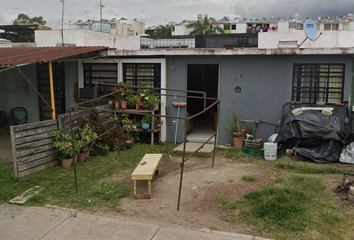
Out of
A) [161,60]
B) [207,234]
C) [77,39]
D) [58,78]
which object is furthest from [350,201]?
[77,39]

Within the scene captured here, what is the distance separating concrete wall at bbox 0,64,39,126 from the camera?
11.7 meters

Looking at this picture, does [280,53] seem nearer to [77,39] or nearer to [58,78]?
[58,78]

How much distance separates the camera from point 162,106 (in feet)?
34.7

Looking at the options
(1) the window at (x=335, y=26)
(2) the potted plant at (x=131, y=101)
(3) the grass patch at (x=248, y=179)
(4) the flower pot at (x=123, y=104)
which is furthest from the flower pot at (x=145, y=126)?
(1) the window at (x=335, y=26)

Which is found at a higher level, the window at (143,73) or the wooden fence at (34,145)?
the window at (143,73)

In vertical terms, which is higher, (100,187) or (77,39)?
(77,39)

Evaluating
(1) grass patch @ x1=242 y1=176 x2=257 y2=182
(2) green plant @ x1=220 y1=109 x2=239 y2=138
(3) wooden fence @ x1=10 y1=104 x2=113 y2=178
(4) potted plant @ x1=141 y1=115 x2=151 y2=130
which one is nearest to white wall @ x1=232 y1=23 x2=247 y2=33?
(2) green plant @ x1=220 y1=109 x2=239 y2=138

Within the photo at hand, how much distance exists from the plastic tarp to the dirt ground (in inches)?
39.5

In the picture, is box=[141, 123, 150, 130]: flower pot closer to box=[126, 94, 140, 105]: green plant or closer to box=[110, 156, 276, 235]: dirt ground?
box=[126, 94, 140, 105]: green plant

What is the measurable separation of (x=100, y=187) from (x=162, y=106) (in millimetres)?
4650

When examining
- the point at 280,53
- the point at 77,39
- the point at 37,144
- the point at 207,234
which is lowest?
the point at 207,234

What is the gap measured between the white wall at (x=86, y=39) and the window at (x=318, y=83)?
14.7 metres

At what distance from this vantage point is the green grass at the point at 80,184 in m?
5.86

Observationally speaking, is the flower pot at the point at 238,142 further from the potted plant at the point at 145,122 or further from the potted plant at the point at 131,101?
the potted plant at the point at 131,101
